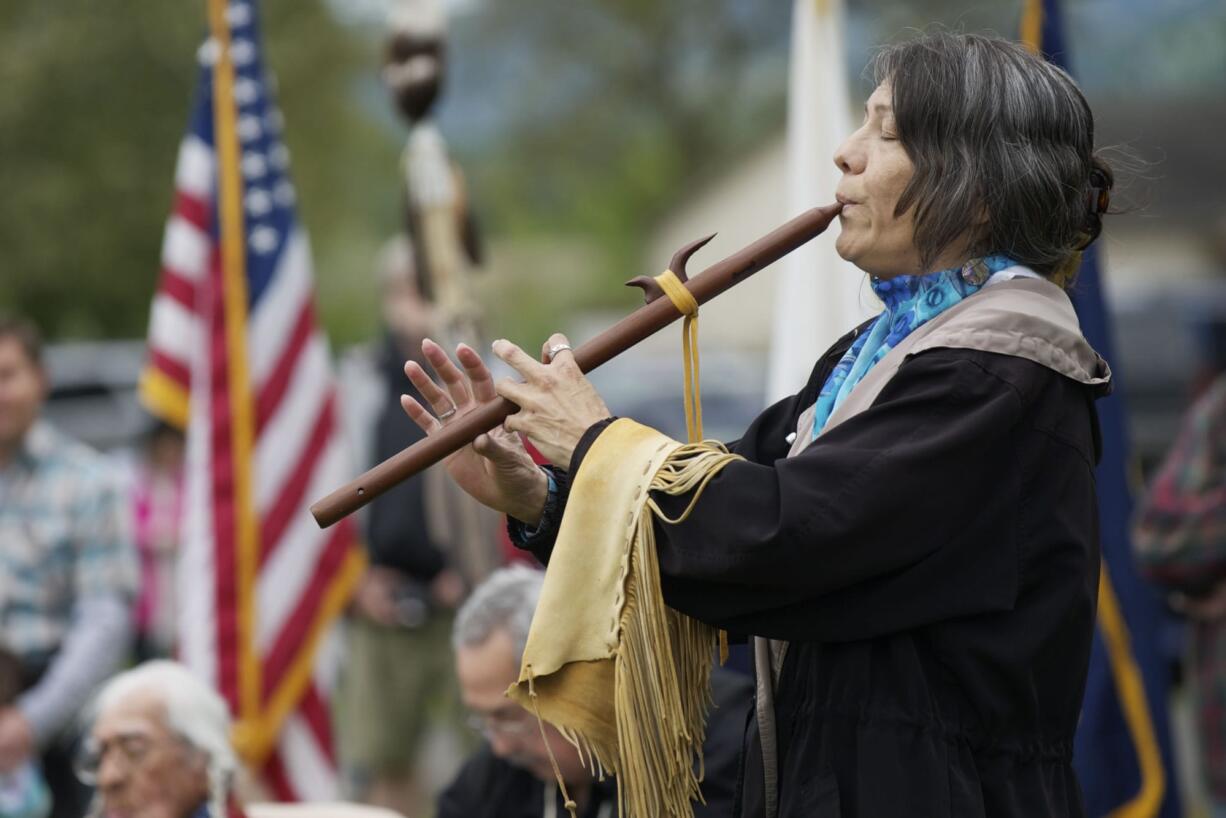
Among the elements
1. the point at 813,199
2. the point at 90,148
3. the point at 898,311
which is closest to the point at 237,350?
the point at 813,199

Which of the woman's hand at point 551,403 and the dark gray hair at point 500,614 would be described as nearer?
the woman's hand at point 551,403

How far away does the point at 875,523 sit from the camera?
2291 mm

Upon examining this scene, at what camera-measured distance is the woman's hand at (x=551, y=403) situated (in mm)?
2416

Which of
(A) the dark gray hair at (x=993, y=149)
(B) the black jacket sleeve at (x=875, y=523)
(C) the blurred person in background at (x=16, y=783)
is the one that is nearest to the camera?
(B) the black jacket sleeve at (x=875, y=523)

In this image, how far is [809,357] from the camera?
5.75 meters

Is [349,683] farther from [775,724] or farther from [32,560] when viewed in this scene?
[775,724]

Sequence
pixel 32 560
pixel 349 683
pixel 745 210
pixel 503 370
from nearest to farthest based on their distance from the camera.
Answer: pixel 32 560 → pixel 503 370 → pixel 349 683 → pixel 745 210

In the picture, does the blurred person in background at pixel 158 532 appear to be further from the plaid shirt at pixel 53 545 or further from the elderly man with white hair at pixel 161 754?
the elderly man with white hair at pixel 161 754

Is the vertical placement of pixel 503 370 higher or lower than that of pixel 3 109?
lower

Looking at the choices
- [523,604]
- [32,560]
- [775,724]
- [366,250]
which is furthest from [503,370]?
[366,250]

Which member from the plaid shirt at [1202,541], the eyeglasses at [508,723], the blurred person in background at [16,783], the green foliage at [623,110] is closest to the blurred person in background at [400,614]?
the blurred person in background at [16,783]

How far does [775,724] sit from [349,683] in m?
5.09

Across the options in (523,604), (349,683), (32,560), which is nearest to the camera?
(523,604)

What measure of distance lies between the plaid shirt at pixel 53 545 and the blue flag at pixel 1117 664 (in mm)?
2939
